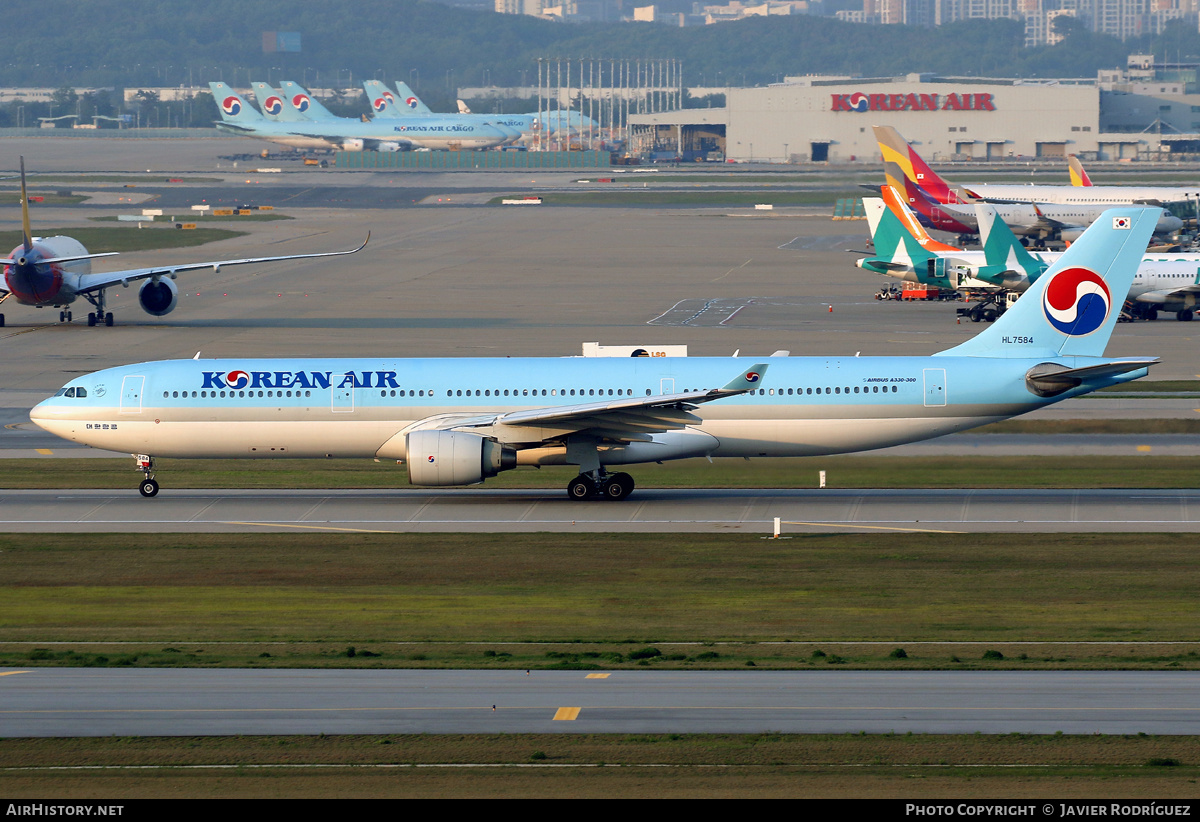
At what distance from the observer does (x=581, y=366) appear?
42.5m

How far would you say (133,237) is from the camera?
431ft

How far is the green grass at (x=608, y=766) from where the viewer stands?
60.7 ft

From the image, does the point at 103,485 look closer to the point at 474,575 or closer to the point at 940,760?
the point at 474,575

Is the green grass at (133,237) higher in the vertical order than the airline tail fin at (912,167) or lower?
lower

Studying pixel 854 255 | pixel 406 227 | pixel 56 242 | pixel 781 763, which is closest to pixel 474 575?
pixel 781 763

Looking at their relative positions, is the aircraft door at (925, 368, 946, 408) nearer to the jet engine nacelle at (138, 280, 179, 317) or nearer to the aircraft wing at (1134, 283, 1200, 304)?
the aircraft wing at (1134, 283, 1200, 304)

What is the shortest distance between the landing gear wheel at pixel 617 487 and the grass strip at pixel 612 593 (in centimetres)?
488

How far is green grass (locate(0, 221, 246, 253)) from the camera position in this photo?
12344 cm

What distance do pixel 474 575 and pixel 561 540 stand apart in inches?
156

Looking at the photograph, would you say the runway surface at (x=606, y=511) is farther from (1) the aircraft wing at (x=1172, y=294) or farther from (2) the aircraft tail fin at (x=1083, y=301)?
(1) the aircraft wing at (x=1172, y=294)

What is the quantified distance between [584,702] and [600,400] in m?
19.6

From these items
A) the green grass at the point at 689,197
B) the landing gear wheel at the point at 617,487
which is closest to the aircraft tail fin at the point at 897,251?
the landing gear wheel at the point at 617,487

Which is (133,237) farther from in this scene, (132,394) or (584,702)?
(584,702)

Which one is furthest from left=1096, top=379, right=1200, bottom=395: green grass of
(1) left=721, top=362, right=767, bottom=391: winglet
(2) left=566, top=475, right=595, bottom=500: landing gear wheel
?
(2) left=566, top=475, right=595, bottom=500: landing gear wheel
